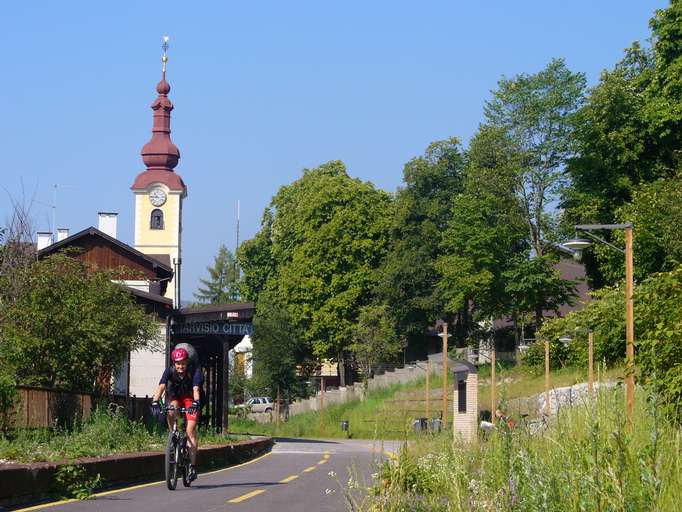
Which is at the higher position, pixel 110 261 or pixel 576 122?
pixel 576 122

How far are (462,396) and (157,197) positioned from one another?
2582 inches

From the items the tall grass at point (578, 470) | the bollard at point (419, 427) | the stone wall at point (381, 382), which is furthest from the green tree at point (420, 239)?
the tall grass at point (578, 470)

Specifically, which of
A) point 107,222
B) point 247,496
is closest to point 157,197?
point 107,222

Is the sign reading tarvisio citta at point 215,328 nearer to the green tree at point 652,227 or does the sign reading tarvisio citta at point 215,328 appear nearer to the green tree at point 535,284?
the green tree at point 652,227

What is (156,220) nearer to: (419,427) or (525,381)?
(525,381)

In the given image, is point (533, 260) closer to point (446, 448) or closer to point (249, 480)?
point (249, 480)

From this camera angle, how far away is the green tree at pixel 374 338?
222 feet

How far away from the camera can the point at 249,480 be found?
17656mm

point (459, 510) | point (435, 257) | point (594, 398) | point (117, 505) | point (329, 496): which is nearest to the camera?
point (459, 510)

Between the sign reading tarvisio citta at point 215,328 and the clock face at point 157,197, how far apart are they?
54485mm

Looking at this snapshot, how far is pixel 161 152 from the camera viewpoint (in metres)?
93.2

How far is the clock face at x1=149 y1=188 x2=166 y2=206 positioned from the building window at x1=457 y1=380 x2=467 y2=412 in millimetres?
64889

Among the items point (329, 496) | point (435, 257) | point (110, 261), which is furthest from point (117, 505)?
point (435, 257)

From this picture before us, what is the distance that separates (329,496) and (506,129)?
4745 centimetres
